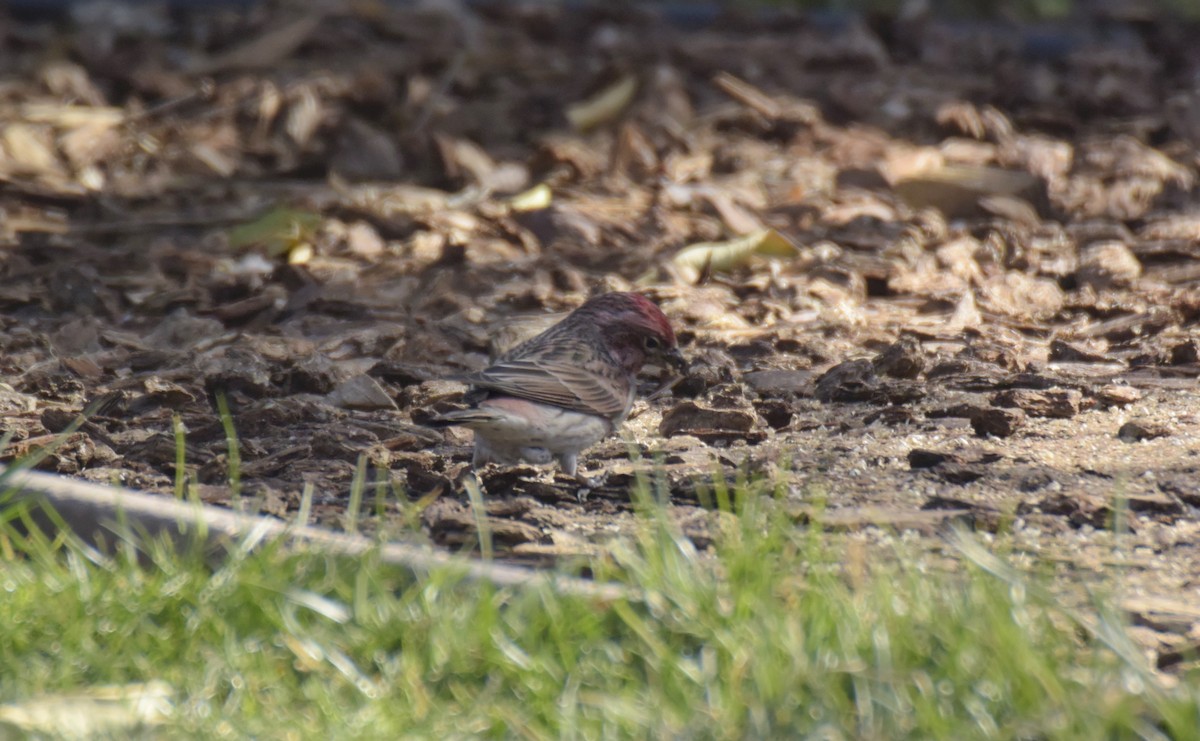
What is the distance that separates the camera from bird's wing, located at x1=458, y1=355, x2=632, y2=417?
16.3ft

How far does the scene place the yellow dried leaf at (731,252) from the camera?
679cm

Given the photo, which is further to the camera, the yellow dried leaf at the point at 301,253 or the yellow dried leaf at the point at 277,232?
the yellow dried leaf at the point at 277,232

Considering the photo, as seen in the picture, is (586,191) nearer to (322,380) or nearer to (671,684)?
(322,380)

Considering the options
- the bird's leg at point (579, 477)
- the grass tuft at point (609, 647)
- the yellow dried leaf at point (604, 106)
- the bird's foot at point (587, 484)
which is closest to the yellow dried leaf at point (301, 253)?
the yellow dried leaf at point (604, 106)

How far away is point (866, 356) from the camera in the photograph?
5859 millimetres

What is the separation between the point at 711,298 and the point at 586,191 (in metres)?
1.41

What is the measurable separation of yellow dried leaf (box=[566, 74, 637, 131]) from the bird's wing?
3393 millimetres

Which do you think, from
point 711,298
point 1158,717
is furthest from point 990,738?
point 711,298

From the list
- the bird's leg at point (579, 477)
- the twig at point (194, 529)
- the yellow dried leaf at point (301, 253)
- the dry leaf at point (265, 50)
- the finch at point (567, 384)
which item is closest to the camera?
the twig at point (194, 529)

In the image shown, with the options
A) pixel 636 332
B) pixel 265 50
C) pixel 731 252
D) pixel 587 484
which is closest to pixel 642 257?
pixel 731 252

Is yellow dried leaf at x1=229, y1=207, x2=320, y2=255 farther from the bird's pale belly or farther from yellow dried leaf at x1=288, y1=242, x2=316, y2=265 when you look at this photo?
the bird's pale belly

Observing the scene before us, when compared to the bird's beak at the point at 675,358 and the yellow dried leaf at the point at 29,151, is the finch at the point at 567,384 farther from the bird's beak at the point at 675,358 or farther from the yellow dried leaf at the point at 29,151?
the yellow dried leaf at the point at 29,151

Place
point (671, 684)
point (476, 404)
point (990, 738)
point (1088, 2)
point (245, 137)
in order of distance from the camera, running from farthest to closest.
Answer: point (1088, 2)
point (245, 137)
point (476, 404)
point (671, 684)
point (990, 738)

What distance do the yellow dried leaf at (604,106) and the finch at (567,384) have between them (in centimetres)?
296
